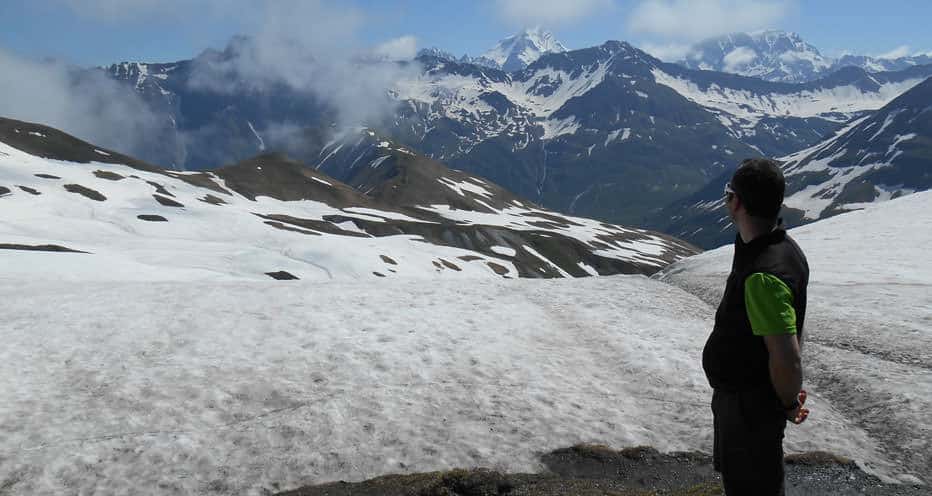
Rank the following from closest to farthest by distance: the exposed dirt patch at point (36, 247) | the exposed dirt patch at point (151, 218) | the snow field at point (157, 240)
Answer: the snow field at point (157, 240), the exposed dirt patch at point (36, 247), the exposed dirt patch at point (151, 218)

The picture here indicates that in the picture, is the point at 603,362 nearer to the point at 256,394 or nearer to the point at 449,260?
the point at 256,394

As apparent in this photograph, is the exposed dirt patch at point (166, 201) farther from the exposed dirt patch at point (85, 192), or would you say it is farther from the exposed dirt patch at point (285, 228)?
the exposed dirt patch at point (285, 228)

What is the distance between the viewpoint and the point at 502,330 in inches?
780

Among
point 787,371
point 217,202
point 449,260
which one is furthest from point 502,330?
point 217,202

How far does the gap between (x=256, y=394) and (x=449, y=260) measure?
8394 cm

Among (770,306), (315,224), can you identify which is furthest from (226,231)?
(770,306)

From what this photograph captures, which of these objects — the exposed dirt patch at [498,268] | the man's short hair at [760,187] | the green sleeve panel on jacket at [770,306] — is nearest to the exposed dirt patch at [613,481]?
the green sleeve panel on jacket at [770,306]

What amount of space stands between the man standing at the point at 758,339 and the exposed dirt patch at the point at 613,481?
3.58 m

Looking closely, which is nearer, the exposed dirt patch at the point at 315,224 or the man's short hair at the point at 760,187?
the man's short hair at the point at 760,187

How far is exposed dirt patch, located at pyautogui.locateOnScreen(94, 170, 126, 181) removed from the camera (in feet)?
399

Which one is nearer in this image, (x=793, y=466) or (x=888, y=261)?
(x=793, y=466)

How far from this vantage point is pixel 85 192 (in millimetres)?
104188

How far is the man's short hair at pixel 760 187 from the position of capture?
617 cm

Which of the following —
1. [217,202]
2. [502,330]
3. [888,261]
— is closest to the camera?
[502,330]
